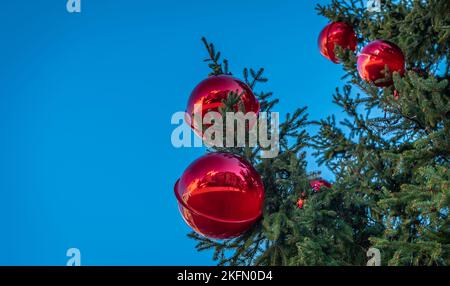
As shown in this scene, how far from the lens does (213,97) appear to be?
381cm

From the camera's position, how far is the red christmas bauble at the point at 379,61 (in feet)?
15.2

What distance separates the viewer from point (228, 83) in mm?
3875

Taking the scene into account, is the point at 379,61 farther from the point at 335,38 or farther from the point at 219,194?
the point at 219,194

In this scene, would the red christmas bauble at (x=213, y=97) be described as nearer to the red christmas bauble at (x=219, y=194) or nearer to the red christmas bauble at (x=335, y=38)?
the red christmas bauble at (x=219, y=194)

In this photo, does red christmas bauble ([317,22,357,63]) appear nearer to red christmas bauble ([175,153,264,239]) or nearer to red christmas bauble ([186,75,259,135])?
red christmas bauble ([186,75,259,135])

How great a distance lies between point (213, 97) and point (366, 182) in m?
1.58

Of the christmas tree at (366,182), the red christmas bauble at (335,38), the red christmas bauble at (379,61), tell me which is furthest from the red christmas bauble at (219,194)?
the red christmas bauble at (335,38)

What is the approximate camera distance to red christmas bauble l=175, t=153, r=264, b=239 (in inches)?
123

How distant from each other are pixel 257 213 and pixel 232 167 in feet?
1.30

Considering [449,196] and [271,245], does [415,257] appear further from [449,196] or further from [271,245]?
[271,245]

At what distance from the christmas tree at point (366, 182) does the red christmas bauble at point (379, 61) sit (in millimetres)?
72

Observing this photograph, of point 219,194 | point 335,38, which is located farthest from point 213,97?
point 335,38

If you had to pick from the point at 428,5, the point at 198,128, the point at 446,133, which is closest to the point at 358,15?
the point at 428,5

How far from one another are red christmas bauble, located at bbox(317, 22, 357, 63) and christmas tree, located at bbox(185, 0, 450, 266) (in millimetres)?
569
